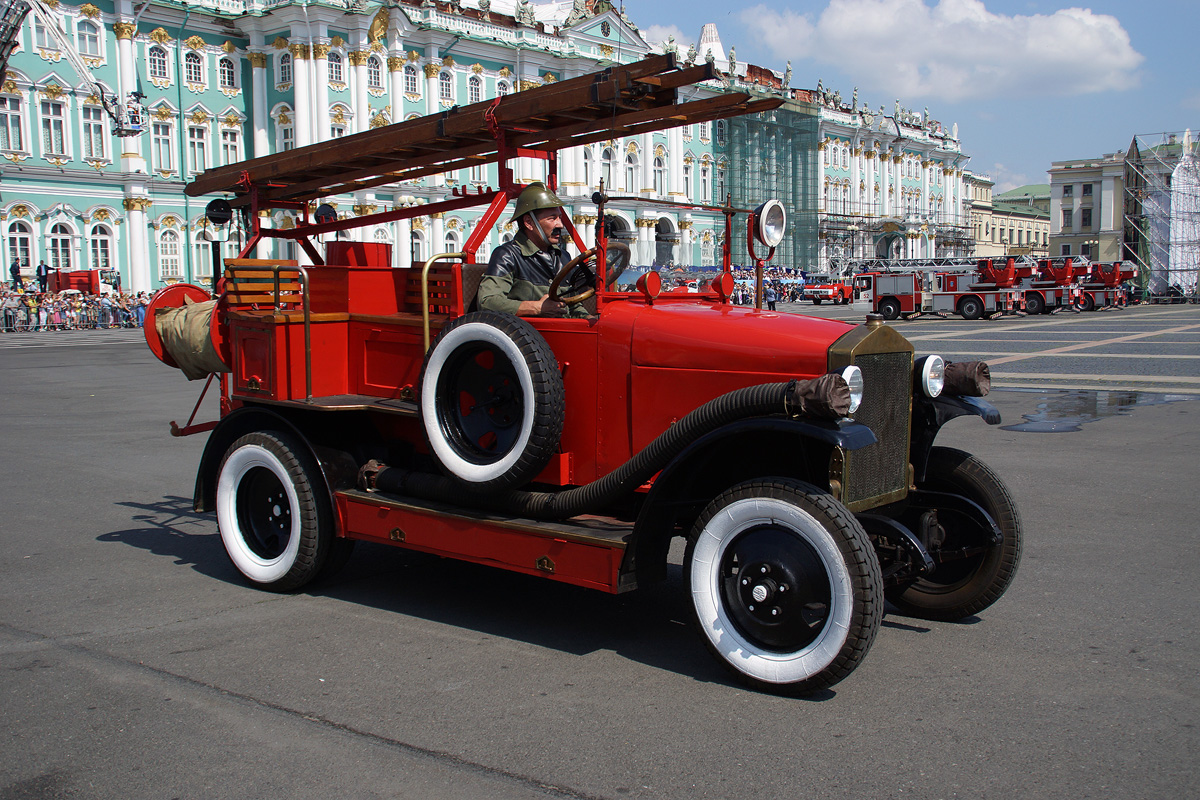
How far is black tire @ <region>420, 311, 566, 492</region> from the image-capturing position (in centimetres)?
461

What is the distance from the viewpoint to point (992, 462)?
9.45 m

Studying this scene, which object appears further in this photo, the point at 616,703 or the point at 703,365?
the point at 703,365

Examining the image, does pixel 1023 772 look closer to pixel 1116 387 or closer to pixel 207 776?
pixel 207 776

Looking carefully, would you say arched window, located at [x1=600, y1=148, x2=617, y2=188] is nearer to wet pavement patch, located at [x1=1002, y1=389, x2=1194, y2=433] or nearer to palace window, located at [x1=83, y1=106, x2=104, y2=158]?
palace window, located at [x1=83, y1=106, x2=104, y2=158]

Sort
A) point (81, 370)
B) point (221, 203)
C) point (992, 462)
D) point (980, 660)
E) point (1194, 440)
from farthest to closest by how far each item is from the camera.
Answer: point (81, 370), point (1194, 440), point (992, 462), point (221, 203), point (980, 660)

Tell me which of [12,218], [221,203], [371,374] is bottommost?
[371,374]

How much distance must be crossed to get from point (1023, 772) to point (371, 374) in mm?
3831

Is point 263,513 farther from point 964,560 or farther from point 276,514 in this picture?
point 964,560

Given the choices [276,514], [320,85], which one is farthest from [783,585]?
[320,85]

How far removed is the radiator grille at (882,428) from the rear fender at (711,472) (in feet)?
0.56

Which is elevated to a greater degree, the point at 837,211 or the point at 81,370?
the point at 837,211

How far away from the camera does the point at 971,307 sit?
41.2m

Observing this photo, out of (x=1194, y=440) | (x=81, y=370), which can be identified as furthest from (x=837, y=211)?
(x=1194, y=440)

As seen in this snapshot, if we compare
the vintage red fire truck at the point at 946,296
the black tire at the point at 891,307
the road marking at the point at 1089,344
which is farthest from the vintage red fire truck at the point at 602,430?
the black tire at the point at 891,307
